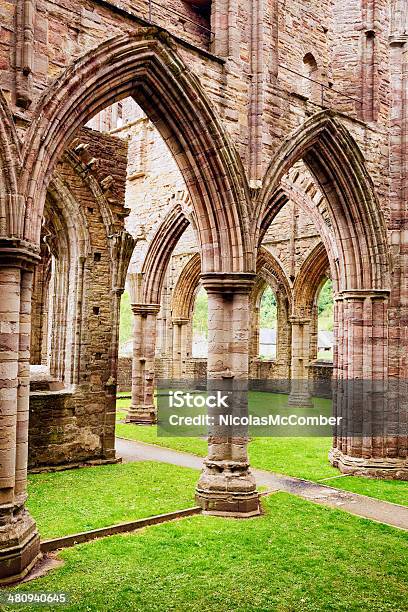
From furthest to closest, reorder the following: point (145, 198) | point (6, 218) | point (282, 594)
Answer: point (145, 198) → point (6, 218) → point (282, 594)

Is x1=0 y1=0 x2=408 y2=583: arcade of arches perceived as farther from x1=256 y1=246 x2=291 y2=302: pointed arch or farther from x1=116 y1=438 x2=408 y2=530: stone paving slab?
x1=256 y1=246 x2=291 y2=302: pointed arch

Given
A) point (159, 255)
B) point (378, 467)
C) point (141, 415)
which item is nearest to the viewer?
point (378, 467)

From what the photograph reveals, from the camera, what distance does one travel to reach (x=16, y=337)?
5.62 m

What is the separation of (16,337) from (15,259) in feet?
2.42

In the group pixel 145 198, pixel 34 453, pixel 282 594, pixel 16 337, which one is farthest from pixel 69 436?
pixel 145 198

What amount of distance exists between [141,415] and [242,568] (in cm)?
967

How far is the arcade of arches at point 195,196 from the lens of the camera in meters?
5.75

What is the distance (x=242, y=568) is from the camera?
578cm

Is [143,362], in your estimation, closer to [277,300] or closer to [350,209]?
[350,209]

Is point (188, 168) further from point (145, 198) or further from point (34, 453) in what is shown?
point (145, 198)

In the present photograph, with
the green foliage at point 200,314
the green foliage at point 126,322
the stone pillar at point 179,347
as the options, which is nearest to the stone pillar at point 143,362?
the stone pillar at point 179,347

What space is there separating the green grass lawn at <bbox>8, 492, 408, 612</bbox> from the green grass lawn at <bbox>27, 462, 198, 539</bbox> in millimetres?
608

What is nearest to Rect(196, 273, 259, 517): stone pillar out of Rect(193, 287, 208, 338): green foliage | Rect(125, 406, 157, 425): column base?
Rect(125, 406, 157, 425): column base

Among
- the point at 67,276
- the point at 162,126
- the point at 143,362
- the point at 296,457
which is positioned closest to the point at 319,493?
the point at 296,457
